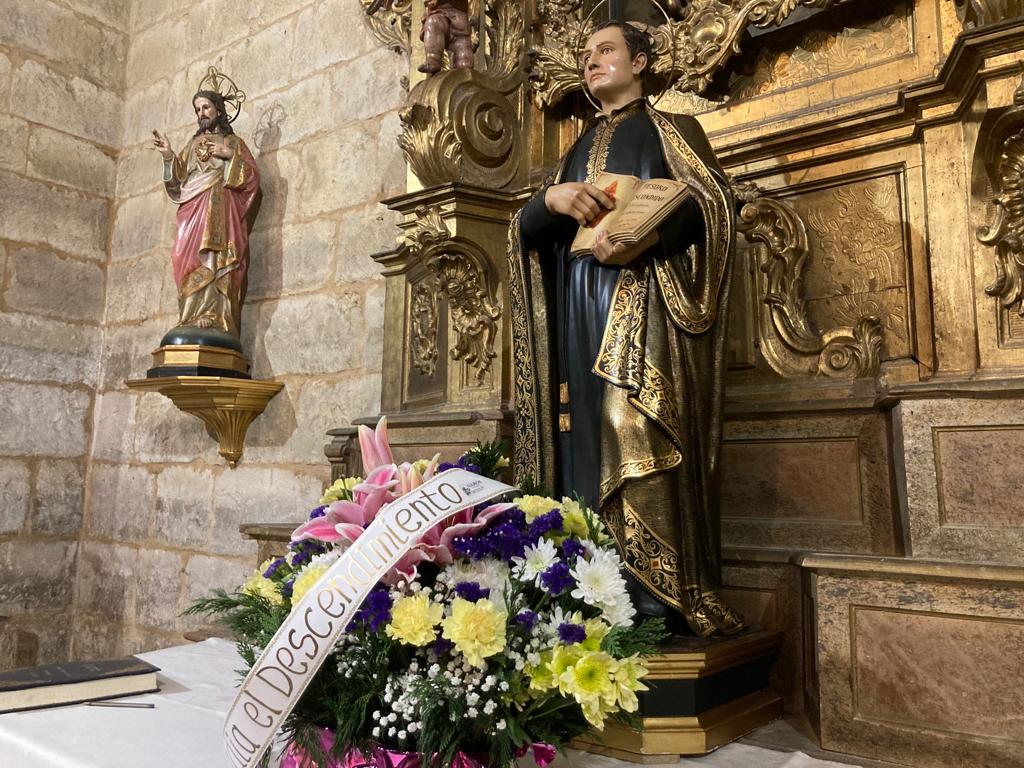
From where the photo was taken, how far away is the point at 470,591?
1.04 metres

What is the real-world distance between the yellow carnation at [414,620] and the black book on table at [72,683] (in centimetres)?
88

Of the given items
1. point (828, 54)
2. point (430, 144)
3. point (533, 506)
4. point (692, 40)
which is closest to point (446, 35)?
point (430, 144)

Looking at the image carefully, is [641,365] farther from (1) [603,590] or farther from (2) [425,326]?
(2) [425,326]

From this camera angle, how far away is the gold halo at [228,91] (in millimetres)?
3967

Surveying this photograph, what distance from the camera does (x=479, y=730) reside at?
102cm

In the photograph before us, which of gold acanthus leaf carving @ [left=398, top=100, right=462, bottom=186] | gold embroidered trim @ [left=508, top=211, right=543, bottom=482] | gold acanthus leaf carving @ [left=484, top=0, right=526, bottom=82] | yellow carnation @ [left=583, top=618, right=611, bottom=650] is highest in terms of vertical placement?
gold acanthus leaf carving @ [left=484, top=0, right=526, bottom=82]

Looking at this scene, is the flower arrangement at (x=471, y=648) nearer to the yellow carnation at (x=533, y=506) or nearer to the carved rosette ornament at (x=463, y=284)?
the yellow carnation at (x=533, y=506)

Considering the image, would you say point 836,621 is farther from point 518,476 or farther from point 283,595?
point 283,595

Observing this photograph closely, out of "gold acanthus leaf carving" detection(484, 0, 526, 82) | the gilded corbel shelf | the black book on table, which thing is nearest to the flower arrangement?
the black book on table

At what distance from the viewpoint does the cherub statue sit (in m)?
2.69

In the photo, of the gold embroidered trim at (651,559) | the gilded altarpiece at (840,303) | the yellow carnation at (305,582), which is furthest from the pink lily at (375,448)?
the gilded altarpiece at (840,303)

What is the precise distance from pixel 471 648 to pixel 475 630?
2 centimetres

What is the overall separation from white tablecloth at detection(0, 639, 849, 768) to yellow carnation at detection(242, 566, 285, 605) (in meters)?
0.27

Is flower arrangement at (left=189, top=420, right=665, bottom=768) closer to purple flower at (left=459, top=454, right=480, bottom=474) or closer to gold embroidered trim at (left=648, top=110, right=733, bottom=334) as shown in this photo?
purple flower at (left=459, top=454, right=480, bottom=474)
